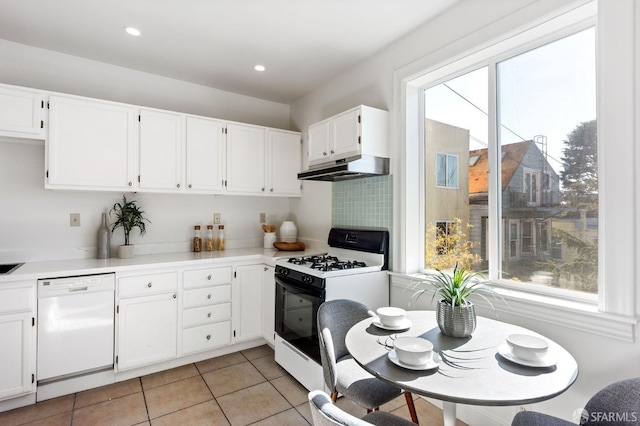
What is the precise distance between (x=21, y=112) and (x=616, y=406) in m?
3.68

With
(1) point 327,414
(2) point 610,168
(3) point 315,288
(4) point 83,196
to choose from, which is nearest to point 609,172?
(2) point 610,168

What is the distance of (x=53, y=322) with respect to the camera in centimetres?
225

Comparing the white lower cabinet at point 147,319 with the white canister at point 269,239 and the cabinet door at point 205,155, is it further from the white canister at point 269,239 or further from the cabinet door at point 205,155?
the white canister at point 269,239

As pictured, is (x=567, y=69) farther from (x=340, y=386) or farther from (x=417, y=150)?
(x=340, y=386)

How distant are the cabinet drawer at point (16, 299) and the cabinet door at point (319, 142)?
231cm

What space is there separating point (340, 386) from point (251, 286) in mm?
1645

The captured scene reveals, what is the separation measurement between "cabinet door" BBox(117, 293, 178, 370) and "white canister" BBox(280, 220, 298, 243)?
4.38 feet

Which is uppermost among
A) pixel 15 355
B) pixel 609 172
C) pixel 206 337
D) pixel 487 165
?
pixel 487 165

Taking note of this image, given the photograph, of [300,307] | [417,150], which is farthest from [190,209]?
[417,150]

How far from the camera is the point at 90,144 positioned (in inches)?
102

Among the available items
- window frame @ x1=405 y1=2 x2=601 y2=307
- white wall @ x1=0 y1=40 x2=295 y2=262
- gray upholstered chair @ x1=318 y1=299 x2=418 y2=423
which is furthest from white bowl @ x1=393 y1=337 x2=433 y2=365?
white wall @ x1=0 y1=40 x2=295 y2=262

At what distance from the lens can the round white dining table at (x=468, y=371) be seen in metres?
1.02

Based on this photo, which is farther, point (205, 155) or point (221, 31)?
point (205, 155)

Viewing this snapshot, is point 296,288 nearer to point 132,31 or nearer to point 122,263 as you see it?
point 122,263
